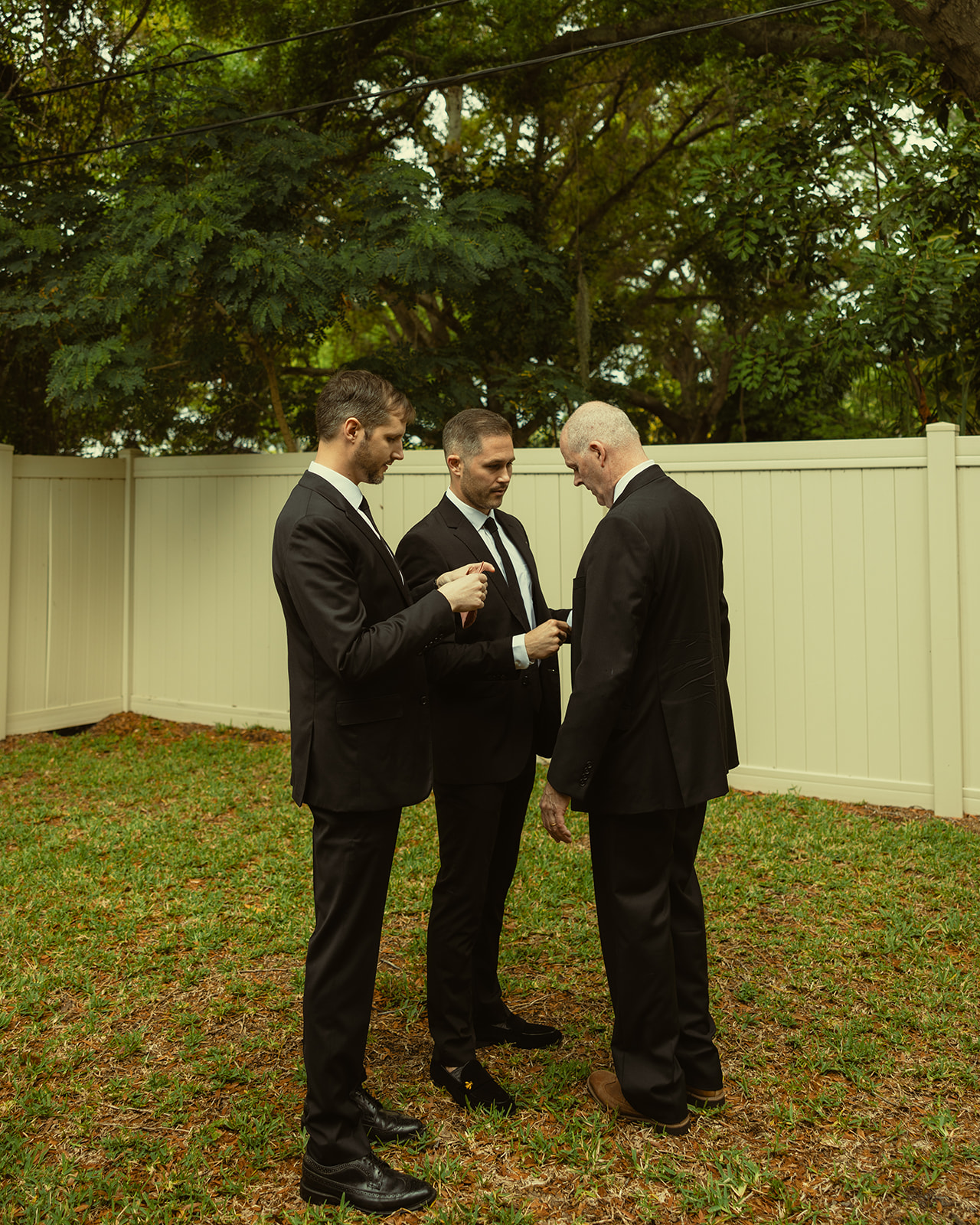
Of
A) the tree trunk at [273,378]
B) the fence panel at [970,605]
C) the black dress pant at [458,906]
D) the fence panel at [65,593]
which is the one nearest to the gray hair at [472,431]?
the black dress pant at [458,906]

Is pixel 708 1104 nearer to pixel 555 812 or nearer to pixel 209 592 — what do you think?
pixel 555 812

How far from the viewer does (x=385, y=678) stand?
2646 mm

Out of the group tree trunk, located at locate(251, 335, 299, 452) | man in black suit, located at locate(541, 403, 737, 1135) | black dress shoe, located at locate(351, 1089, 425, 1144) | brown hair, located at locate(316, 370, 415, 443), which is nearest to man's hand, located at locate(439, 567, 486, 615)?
man in black suit, located at locate(541, 403, 737, 1135)

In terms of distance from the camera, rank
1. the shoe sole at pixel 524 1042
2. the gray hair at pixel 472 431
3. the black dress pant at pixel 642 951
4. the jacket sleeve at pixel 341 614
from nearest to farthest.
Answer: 1. the jacket sleeve at pixel 341 614
2. the black dress pant at pixel 642 951
3. the gray hair at pixel 472 431
4. the shoe sole at pixel 524 1042

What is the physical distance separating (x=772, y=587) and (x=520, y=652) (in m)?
3.58

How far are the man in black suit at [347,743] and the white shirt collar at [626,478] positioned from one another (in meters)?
0.53

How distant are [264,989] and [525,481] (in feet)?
13.3

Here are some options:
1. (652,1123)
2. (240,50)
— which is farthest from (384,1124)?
(240,50)

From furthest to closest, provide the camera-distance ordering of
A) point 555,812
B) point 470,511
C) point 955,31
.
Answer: point 955,31
point 470,511
point 555,812

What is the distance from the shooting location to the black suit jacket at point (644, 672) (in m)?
2.75

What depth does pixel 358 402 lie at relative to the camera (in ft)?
8.72

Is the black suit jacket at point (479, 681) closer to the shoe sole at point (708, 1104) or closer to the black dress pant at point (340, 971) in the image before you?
the black dress pant at point (340, 971)

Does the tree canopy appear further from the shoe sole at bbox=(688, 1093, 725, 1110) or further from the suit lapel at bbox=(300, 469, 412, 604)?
the shoe sole at bbox=(688, 1093, 725, 1110)

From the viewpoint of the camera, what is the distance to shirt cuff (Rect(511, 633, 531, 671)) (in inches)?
121
